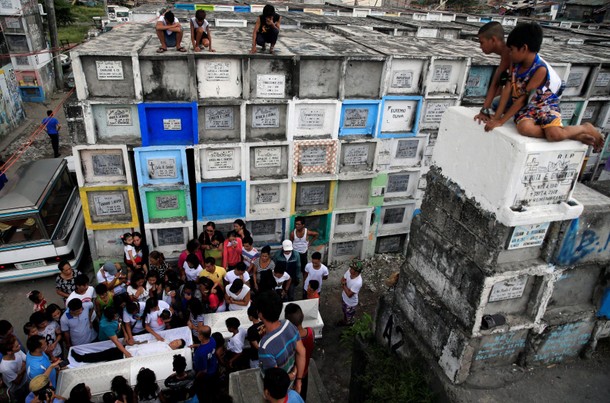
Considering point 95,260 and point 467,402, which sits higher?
point 467,402

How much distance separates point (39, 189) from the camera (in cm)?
729

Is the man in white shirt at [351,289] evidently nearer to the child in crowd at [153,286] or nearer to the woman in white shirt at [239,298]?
the woman in white shirt at [239,298]

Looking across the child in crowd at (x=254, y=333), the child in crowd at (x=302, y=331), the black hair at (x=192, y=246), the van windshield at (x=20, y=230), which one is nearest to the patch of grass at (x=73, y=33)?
the van windshield at (x=20, y=230)

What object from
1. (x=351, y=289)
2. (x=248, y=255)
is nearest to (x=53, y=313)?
(x=248, y=255)

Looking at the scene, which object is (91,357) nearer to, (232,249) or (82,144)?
(232,249)

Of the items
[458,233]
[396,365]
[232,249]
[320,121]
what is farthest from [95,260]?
[458,233]

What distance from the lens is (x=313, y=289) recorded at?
20.1ft

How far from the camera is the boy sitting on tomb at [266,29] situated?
6.06 m

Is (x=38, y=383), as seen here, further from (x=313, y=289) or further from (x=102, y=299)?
(x=313, y=289)

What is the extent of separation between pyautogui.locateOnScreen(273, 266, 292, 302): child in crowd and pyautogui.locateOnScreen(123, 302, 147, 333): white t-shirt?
5.86 feet

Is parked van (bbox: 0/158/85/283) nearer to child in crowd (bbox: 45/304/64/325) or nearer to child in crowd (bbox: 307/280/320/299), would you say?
child in crowd (bbox: 45/304/64/325)

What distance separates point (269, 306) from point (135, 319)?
2823mm

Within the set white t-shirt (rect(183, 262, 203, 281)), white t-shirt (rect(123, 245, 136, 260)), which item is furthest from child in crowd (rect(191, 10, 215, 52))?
white t-shirt (rect(183, 262, 203, 281))

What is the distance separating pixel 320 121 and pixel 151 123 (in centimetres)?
251
